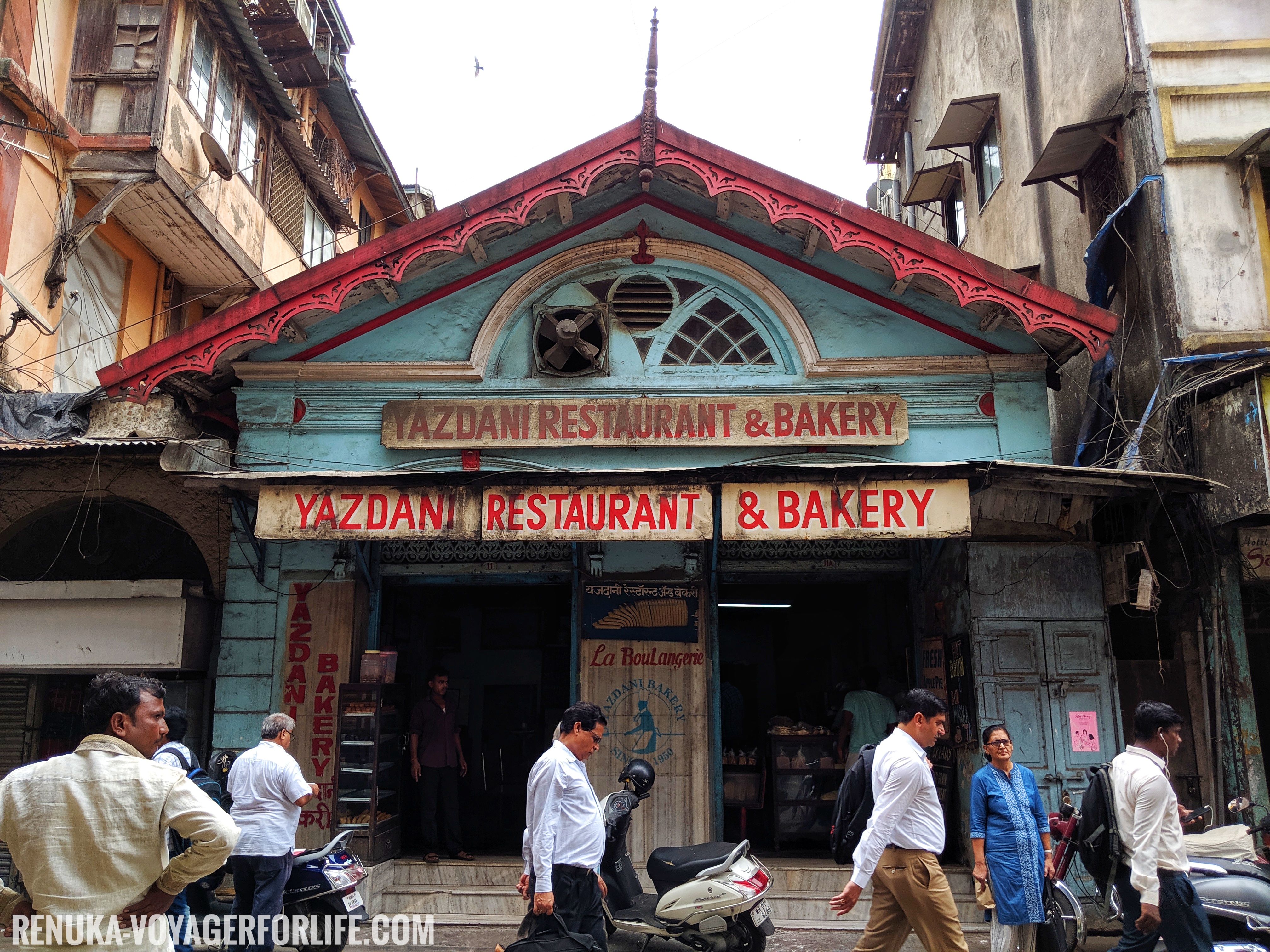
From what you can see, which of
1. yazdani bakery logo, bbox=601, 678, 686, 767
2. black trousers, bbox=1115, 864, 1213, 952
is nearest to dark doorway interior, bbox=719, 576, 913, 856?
yazdani bakery logo, bbox=601, 678, 686, 767

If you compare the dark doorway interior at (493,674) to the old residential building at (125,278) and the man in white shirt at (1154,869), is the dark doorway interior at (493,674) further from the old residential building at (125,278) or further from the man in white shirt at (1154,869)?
the man in white shirt at (1154,869)

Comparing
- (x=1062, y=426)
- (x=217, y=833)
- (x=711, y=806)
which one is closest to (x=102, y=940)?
(x=217, y=833)

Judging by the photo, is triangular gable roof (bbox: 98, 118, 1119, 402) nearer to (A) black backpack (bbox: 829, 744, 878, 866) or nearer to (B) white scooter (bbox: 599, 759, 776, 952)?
(A) black backpack (bbox: 829, 744, 878, 866)

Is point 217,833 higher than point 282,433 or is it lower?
lower

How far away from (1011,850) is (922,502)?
304 cm

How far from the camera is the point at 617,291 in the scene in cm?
955

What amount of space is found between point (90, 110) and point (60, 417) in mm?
5411

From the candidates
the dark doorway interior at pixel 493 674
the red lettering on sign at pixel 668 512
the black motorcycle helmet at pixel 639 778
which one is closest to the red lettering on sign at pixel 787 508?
the red lettering on sign at pixel 668 512

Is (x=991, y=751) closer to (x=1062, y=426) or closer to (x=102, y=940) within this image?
(x=102, y=940)

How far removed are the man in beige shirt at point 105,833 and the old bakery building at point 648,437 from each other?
4.68 m

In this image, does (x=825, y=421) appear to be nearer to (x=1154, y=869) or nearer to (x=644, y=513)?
(x=644, y=513)

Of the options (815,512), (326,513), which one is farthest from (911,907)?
(326,513)

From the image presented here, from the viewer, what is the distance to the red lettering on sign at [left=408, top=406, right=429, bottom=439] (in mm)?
9086

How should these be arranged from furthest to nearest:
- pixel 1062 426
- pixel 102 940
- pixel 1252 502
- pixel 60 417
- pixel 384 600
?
pixel 1062 426, pixel 384 600, pixel 60 417, pixel 1252 502, pixel 102 940
